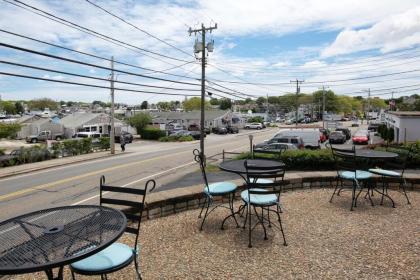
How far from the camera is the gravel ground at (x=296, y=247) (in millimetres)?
3836

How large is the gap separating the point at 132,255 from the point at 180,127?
63.1 m

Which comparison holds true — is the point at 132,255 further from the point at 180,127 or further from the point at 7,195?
the point at 180,127

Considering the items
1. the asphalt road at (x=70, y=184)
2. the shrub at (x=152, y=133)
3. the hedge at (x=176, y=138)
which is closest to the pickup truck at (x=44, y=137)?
the shrub at (x=152, y=133)

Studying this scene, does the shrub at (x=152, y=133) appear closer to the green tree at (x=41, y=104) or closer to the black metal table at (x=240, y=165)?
the black metal table at (x=240, y=165)

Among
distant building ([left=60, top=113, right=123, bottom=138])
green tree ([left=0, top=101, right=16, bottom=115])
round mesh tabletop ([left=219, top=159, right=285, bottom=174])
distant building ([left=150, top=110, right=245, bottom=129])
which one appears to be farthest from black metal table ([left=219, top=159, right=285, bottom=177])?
green tree ([left=0, top=101, right=16, bottom=115])

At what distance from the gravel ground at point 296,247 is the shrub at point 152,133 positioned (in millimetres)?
45930

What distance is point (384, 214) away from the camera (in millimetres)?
5859

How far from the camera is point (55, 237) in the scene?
116 inches

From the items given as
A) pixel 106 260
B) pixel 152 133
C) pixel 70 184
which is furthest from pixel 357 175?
pixel 152 133

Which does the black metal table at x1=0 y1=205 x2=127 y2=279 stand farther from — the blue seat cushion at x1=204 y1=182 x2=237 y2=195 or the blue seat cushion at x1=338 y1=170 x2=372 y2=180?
the blue seat cushion at x1=338 y1=170 x2=372 y2=180

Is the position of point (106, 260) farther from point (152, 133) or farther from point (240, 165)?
point (152, 133)

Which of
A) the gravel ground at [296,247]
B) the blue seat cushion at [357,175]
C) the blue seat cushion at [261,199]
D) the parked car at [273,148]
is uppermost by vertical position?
the parked car at [273,148]

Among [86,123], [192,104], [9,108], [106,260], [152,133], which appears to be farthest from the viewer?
[9,108]

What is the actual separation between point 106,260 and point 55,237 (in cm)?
53
